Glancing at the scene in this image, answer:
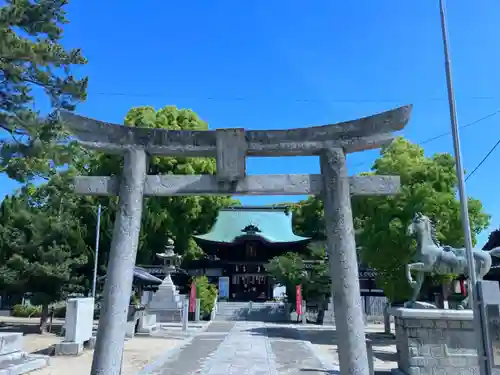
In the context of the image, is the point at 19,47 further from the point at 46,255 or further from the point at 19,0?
the point at 46,255

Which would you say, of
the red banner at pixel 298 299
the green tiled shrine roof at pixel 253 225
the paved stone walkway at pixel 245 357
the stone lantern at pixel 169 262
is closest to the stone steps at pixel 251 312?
the red banner at pixel 298 299

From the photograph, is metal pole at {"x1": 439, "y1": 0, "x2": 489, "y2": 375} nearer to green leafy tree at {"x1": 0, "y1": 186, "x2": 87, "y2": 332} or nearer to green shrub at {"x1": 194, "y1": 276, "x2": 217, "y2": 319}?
green leafy tree at {"x1": 0, "y1": 186, "x2": 87, "y2": 332}

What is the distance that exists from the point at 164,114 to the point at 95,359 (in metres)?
32.2

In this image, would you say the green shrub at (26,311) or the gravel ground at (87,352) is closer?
the gravel ground at (87,352)

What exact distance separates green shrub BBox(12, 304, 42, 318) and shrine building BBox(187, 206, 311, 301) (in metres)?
12.0

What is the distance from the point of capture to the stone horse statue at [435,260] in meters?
10.5

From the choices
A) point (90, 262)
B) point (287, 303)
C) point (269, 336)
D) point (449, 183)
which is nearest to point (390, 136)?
point (449, 183)

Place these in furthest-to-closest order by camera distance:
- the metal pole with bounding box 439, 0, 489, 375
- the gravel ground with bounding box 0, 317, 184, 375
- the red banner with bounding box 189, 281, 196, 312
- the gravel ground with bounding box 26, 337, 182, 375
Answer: the red banner with bounding box 189, 281, 196, 312 → the gravel ground with bounding box 0, 317, 184, 375 → the gravel ground with bounding box 26, 337, 182, 375 → the metal pole with bounding box 439, 0, 489, 375

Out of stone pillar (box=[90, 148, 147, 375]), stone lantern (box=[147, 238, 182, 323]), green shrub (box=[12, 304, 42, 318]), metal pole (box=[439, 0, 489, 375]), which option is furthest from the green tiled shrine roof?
stone pillar (box=[90, 148, 147, 375])

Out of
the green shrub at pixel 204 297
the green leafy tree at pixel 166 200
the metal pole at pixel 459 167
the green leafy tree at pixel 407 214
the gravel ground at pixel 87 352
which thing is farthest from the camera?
the green leafy tree at pixel 166 200

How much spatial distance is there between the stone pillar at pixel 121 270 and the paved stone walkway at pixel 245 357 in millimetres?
4826

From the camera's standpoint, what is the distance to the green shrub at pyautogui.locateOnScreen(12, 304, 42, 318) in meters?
28.1

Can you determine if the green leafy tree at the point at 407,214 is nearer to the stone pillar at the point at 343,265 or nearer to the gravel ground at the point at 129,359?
the gravel ground at the point at 129,359

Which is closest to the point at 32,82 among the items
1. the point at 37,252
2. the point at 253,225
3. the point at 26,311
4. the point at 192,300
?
the point at 37,252
